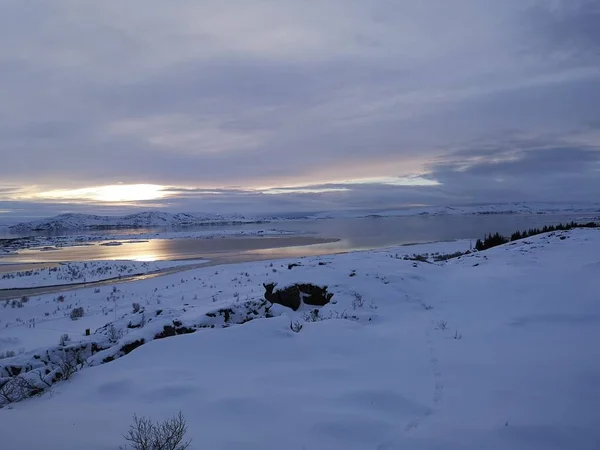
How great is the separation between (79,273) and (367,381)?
25.7 metres

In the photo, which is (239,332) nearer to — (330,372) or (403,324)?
(330,372)

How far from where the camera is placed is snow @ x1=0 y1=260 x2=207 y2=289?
23.0 meters

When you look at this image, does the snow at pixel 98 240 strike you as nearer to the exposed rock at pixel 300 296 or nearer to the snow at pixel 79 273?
the snow at pixel 79 273

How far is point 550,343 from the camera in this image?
19.0 feet

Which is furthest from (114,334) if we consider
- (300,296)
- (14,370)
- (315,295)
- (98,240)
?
(98,240)

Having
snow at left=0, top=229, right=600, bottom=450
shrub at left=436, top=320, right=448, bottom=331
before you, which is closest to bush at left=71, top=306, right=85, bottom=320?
snow at left=0, top=229, right=600, bottom=450

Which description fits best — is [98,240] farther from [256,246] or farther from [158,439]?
[158,439]

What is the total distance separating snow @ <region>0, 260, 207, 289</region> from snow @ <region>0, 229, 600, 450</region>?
15828 mm

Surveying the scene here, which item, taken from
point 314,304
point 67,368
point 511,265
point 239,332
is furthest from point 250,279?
point 67,368

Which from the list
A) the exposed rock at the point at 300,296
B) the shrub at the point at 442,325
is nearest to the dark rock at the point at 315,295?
the exposed rock at the point at 300,296

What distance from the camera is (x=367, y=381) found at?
468cm

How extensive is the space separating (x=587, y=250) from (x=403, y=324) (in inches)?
414

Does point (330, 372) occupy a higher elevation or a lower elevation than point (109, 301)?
higher

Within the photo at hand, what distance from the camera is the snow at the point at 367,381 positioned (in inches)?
138
